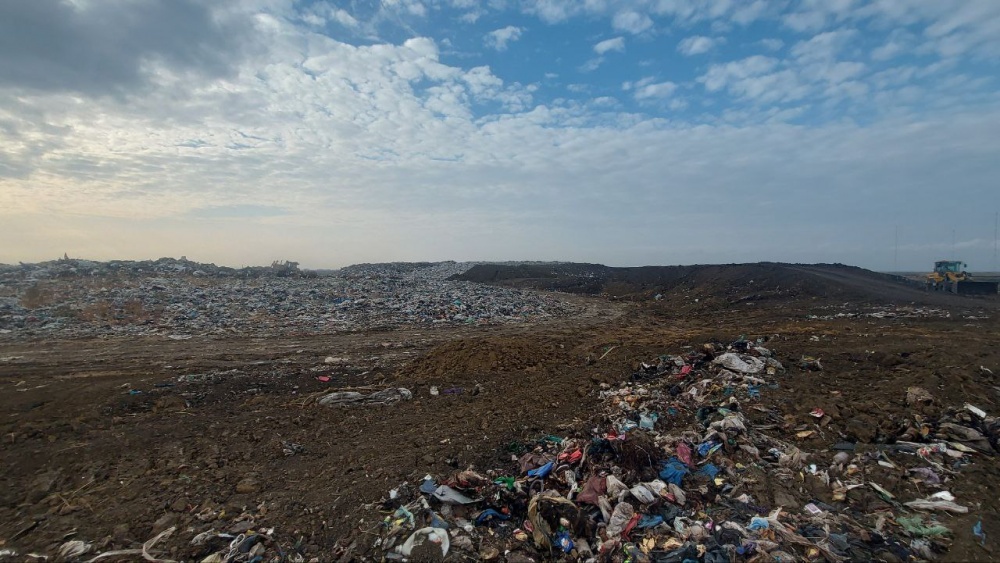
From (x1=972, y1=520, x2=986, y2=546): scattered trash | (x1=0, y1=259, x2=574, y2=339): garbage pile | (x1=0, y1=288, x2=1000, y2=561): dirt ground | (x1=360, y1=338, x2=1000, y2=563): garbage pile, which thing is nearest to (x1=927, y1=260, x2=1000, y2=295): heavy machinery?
(x1=0, y1=288, x2=1000, y2=561): dirt ground

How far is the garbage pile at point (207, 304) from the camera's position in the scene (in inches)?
474

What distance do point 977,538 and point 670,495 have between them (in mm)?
1839

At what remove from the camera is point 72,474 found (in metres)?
4.29

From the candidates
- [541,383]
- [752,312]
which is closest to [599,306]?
[752,312]

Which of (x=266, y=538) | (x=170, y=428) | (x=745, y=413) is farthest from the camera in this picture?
(x=170, y=428)

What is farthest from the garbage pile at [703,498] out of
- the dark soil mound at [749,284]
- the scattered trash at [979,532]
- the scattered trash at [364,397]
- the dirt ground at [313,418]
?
the dark soil mound at [749,284]

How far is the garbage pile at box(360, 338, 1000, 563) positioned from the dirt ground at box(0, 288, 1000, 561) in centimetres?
13

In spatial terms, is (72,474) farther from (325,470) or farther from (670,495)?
(670,495)

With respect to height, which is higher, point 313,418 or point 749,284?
point 749,284

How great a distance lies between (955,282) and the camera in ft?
65.8

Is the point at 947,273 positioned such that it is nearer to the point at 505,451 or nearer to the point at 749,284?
the point at 749,284

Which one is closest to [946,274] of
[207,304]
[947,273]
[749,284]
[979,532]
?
[947,273]

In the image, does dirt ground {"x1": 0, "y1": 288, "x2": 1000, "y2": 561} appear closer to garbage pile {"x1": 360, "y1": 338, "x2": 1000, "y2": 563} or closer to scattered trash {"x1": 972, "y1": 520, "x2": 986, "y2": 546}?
scattered trash {"x1": 972, "y1": 520, "x2": 986, "y2": 546}

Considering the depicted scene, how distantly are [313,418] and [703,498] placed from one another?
4.81 m
